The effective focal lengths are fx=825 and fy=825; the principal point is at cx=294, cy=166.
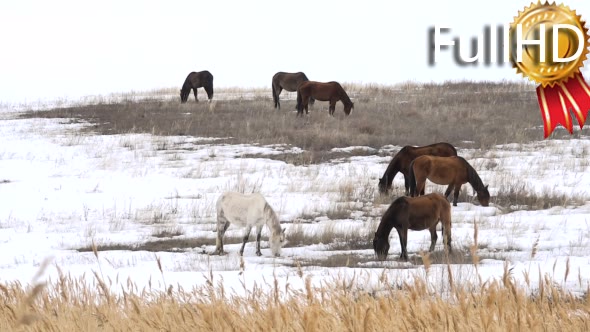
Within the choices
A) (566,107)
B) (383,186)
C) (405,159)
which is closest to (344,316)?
(383,186)

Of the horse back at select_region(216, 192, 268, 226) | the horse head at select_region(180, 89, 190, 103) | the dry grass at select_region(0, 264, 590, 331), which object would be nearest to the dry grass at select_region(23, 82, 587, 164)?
the horse head at select_region(180, 89, 190, 103)

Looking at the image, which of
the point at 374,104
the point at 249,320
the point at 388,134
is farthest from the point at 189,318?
the point at 374,104

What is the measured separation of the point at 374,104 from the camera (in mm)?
33094

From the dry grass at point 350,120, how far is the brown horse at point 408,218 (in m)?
10.4

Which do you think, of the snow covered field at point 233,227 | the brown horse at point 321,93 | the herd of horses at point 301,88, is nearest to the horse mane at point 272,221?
the snow covered field at point 233,227

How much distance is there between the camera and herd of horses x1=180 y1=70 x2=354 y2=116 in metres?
30.4

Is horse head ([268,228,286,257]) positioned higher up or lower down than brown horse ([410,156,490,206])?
lower down

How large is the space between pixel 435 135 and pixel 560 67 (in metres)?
11.2

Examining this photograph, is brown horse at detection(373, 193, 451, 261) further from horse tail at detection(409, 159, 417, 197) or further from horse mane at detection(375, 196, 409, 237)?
horse tail at detection(409, 159, 417, 197)

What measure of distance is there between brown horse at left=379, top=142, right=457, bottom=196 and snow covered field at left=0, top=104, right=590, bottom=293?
0.47 m

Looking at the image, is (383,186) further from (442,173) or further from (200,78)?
(200,78)

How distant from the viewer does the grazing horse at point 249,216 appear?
1223cm

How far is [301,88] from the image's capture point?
30.5 metres

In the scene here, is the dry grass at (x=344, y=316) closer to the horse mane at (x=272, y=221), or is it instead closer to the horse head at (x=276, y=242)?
the horse head at (x=276, y=242)
